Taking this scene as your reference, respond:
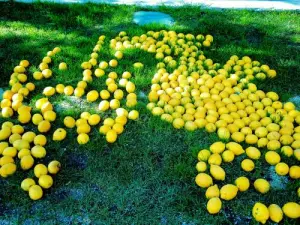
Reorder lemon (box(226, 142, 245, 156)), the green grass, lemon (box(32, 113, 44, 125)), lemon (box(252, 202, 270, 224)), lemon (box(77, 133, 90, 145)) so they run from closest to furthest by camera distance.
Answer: lemon (box(252, 202, 270, 224))
the green grass
lemon (box(226, 142, 245, 156))
lemon (box(77, 133, 90, 145))
lemon (box(32, 113, 44, 125))

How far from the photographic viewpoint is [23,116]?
379 cm

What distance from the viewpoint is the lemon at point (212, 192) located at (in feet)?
9.95

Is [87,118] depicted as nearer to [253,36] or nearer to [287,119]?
[287,119]

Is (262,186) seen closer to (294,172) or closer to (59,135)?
(294,172)

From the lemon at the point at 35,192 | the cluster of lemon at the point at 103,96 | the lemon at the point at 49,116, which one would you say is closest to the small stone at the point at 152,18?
the cluster of lemon at the point at 103,96

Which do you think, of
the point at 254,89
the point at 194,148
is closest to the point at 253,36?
the point at 254,89

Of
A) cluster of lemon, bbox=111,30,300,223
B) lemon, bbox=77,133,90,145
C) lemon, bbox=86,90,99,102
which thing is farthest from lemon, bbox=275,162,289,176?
lemon, bbox=86,90,99,102

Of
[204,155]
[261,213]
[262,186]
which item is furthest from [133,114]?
[261,213]

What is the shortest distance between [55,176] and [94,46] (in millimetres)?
2461

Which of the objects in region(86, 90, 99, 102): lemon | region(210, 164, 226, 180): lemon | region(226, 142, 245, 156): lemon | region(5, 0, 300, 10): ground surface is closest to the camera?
region(210, 164, 226, 180): lemon

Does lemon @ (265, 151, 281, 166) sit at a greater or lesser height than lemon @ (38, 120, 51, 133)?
greater

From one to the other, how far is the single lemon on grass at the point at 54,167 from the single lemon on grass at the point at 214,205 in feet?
4.43

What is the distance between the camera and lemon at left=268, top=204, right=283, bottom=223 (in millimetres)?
2875

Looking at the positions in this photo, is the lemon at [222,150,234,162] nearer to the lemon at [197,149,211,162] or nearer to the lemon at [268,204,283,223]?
the lemon at [197,149,211,162]
